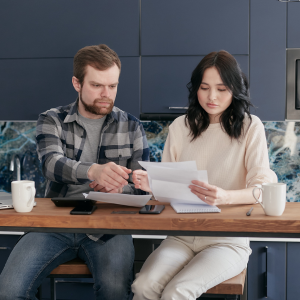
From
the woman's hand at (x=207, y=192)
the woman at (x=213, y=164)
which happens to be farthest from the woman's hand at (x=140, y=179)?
the woman's hand at (x=207, y=192)

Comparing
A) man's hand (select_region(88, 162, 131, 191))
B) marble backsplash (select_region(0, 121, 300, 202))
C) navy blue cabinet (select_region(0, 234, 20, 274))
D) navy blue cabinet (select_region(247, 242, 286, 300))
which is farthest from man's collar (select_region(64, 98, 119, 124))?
navy blue cabinet (select_region(247, 242, 286, 300))

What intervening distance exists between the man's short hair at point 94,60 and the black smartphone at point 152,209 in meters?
0.88

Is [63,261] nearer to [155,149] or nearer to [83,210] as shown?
[83,210]

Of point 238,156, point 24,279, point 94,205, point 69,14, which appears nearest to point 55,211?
point 94,205

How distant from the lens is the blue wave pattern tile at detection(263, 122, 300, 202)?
2.77 m

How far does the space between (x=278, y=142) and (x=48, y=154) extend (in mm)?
1775

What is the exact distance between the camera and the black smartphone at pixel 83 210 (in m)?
1.30

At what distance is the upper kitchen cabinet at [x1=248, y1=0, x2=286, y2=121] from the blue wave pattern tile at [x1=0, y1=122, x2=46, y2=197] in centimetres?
174

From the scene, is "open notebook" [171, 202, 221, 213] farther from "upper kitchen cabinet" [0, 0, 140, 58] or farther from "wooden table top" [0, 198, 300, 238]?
"upper kitchen cabinet" [0, 0, 140, 58]

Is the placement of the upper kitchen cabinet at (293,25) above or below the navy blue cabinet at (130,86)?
above

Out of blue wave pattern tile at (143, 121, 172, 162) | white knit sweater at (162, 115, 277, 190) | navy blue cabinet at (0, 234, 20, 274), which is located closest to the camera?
white knit sweater at (162, 115, 277, 190)

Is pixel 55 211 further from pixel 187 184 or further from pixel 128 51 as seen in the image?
pixel 128 51

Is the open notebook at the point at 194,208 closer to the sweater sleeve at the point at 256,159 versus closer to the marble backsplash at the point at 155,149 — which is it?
the sweater sleeve at the point at 256,159

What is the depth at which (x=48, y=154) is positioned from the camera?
1.79 metres
